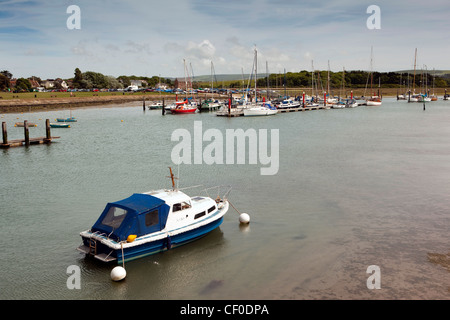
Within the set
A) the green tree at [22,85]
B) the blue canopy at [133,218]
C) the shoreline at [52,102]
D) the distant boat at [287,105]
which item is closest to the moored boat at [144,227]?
the blue canopy at [133,218]

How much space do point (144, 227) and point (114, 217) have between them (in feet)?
4.67

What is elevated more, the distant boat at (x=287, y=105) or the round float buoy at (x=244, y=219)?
the distant boat at (x=287, y=105)

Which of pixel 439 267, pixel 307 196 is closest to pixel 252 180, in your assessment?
pixel 307 196

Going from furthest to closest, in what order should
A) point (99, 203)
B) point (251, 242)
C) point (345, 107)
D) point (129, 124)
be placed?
point (345, 107)
point (129, 124)
point (99, 203)
point (251, 242)

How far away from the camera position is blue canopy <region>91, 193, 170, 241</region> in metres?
16.9

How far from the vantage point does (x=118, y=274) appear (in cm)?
1557

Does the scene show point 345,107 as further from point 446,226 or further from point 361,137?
point 446,226

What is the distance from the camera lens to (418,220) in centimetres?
2211

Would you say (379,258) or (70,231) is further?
(70,231)

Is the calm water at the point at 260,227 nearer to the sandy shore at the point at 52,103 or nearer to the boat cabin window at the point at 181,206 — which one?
the boat cabin window at the point at 181,206

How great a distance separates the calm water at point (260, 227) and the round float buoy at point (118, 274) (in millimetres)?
296

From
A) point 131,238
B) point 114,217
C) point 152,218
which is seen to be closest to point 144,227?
point 152,218

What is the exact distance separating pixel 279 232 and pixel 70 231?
1054 cm

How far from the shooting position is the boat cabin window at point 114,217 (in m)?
17.4
